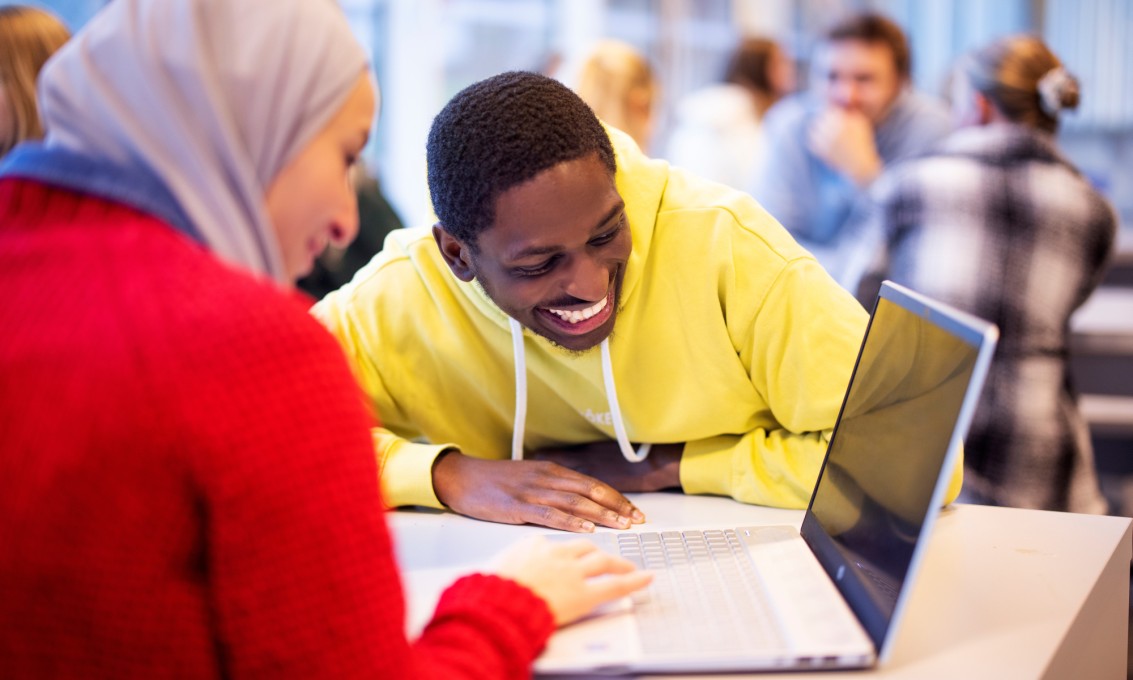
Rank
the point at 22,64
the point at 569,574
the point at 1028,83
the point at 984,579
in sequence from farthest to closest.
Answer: the point at 1028,83 → the point at 22,64 → the point at 984,579 → the point at 569,574

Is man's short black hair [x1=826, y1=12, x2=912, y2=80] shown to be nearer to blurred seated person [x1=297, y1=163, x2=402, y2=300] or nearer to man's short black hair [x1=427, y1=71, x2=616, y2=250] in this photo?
blurred seated person [x1=297, y1=163, x2=402, y2=300]

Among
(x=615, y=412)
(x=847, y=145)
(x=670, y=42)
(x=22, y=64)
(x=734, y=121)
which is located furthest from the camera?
(x=670, y=42)

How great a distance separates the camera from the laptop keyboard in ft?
2.86

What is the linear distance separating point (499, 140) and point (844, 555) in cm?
53

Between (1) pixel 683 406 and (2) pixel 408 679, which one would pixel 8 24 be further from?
(2) pixel 408 679

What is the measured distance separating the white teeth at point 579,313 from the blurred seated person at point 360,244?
1.44m

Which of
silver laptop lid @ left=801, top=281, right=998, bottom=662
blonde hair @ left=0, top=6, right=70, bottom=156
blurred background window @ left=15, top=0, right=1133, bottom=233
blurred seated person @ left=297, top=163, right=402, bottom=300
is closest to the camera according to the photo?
silver laptop lid @ left=801, top=281, right=998, bottom=662

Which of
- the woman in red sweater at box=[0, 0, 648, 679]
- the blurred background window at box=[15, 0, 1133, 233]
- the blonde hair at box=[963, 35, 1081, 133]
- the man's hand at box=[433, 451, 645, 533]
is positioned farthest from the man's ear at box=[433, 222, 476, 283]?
the blurred background window at box=[15, 0, 1133, 233]

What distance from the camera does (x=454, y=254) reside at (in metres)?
1.26

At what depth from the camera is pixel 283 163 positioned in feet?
2.51

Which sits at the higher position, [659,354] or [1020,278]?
[659,354]

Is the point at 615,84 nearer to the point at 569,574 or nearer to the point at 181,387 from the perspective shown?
the point at 569,574

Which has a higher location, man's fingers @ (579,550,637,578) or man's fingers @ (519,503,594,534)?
→ man's fingers @ (579,550,637,578)

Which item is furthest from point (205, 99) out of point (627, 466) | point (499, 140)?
point (627, 466)
